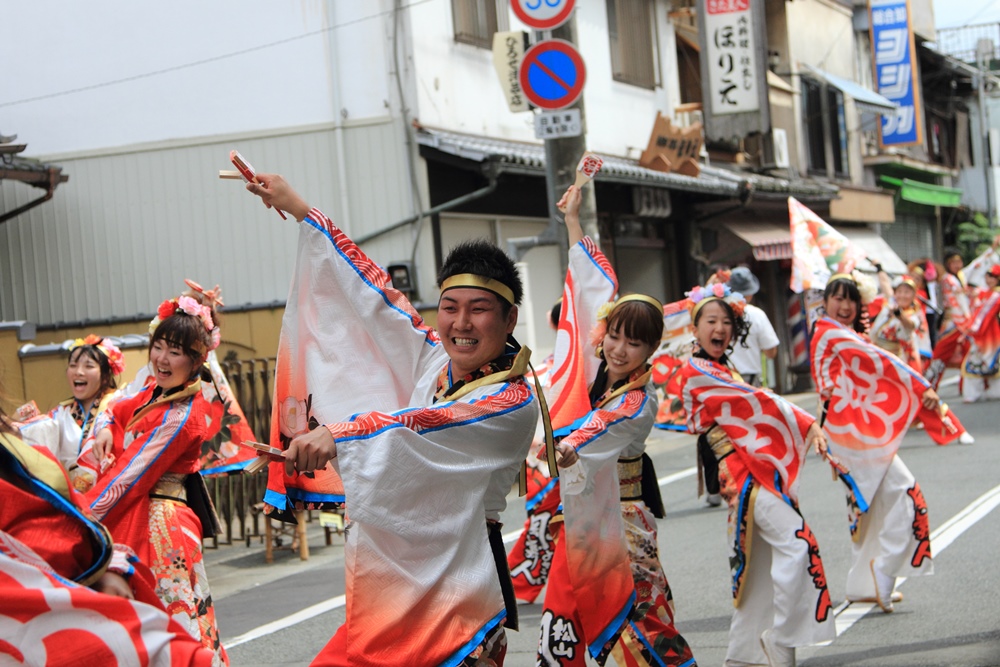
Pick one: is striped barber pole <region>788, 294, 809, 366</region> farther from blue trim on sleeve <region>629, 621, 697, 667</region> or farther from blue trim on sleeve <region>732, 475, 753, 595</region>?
blue trim on sleeve <region>629, 621, 697, 667</region>

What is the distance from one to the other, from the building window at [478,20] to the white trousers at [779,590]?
9.58 metres

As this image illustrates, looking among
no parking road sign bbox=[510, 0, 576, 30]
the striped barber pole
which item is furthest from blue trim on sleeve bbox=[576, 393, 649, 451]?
the striped barber pole

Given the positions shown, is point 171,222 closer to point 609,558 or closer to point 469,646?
point 609,558

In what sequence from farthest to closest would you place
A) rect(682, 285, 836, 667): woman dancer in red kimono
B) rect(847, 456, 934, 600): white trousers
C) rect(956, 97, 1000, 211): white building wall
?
rect(956, 97, 1000, 211): white building wall < rect(847, 456, 934, 600): white trousers < rect(682, 285, 836, 667): woman dancer in red kimono

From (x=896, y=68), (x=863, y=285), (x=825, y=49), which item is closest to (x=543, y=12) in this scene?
(x=863, y=285)

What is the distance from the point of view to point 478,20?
1473cm

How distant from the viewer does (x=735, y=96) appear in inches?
736

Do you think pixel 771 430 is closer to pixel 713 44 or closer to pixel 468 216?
pixel 468 216

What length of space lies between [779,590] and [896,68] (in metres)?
24.1

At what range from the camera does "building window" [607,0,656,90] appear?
58.6 ft

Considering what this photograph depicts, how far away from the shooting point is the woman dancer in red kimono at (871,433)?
6.62 m

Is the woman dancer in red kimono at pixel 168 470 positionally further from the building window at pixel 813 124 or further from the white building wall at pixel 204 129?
the building window at pixel 813 124

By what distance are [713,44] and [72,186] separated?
9467 mm

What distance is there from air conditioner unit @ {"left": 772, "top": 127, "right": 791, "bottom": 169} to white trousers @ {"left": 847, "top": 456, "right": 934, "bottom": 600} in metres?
16.2
